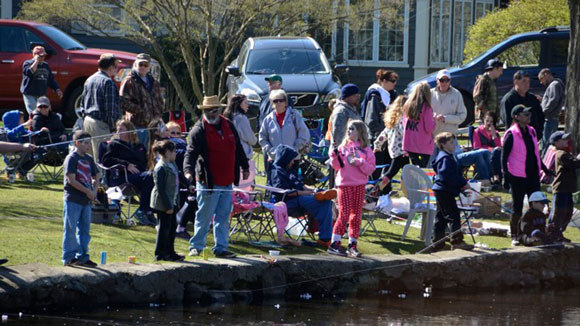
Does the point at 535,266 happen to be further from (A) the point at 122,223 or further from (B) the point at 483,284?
(A) the point at 122,223

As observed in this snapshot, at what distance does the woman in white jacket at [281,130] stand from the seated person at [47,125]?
377 cm

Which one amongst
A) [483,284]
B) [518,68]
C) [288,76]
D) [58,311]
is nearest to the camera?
[58,311]

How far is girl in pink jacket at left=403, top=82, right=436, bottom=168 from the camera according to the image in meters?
12.6

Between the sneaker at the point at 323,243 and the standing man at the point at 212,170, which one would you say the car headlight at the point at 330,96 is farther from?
the standing man at the point at 212,170

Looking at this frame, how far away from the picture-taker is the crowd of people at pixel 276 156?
9.57 meters

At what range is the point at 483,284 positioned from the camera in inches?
425

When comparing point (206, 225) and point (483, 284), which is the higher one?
point (206, 225)

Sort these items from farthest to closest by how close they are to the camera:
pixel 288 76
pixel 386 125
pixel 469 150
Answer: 1. pixel 288 76
2. pixel 469 150
3. pixel 386 125

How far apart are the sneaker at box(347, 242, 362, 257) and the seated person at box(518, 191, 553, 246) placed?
2.34m

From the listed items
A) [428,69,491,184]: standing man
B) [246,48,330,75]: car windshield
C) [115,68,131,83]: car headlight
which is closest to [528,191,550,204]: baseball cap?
[428,69,491,184]: standing man

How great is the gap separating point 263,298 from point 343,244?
1.61m

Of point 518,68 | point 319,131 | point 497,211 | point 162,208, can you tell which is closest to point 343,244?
point 162,208

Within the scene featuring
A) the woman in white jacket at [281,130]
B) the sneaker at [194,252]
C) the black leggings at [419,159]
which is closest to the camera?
the sneaker at [194,252]

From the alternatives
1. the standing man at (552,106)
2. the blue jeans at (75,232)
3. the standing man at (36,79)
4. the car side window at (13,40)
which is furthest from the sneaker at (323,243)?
the car side window at (13,40)
